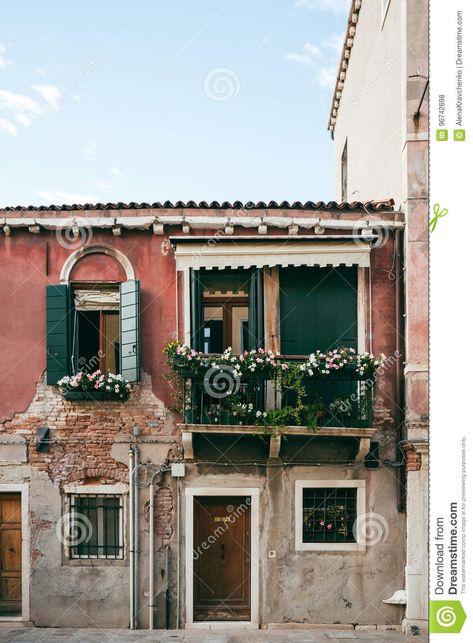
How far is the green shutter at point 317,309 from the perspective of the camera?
457 inches

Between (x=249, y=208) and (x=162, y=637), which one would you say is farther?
(x=249, y=208)

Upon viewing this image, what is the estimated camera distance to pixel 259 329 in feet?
37.8

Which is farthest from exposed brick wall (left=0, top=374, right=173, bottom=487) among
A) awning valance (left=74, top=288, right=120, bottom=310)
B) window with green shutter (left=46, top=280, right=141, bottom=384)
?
awning valance (left=74, top=288, right=120, bottom=310)

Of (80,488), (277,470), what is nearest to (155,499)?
(80,488)

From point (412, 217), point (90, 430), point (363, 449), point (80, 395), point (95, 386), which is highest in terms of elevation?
point (412, 217)

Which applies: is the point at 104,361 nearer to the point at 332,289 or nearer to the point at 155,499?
the point at 155,499

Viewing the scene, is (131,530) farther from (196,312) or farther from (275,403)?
(196,312)

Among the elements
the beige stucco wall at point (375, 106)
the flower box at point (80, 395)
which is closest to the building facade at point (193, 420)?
the flower box at point (80, 395)

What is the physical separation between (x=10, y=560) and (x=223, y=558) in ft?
10.6

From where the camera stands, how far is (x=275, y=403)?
37.2 ft

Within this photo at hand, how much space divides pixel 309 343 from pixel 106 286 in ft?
10.6

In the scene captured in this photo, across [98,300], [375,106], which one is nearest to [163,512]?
[98,300]

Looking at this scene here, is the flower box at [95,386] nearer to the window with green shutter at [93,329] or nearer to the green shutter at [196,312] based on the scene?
the window with green shutter at [93,329]

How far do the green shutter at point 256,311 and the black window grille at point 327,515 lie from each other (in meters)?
2.35
